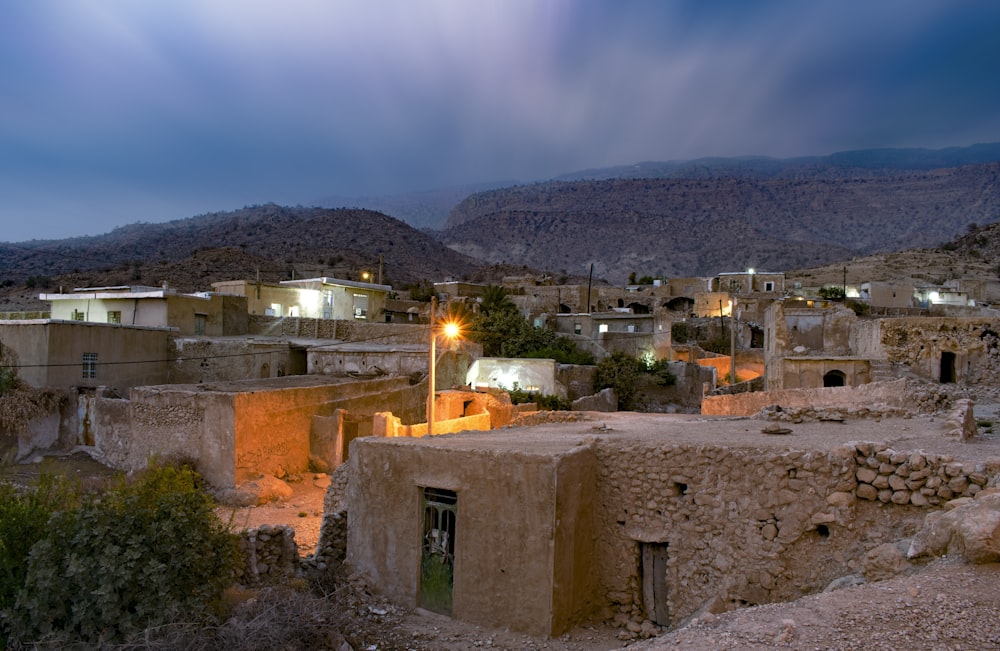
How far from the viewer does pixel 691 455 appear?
23.1 ft

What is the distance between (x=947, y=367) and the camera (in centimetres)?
1622

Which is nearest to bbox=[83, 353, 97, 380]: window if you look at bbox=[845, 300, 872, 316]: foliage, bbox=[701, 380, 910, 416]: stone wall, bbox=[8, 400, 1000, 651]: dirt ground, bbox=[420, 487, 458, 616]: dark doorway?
bbox=[420, 487, 458, 616]: dark doorway

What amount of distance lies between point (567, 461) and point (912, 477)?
335 centimetres

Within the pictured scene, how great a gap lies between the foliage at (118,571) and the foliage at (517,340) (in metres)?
24.8

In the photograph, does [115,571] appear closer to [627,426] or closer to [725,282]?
[627,426]

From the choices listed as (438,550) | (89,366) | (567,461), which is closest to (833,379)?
(567,461)

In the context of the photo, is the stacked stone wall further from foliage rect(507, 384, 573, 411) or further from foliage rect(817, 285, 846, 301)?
foliage rect(817, 285, 846, 301)

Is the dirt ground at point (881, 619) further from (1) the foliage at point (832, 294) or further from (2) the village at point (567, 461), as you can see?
(1) the foliage at point (832, 294)

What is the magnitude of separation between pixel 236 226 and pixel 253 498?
258 feet

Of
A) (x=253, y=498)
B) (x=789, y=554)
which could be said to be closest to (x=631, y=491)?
(x=789, y=554)

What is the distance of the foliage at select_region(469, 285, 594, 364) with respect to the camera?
3142cm

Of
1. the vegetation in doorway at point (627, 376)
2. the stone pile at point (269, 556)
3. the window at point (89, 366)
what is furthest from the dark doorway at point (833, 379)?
the window at point (89, 366)

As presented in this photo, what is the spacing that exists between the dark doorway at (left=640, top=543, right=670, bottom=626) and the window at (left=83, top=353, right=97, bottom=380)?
1870cm

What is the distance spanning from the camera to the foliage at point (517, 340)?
3142 centimetres
